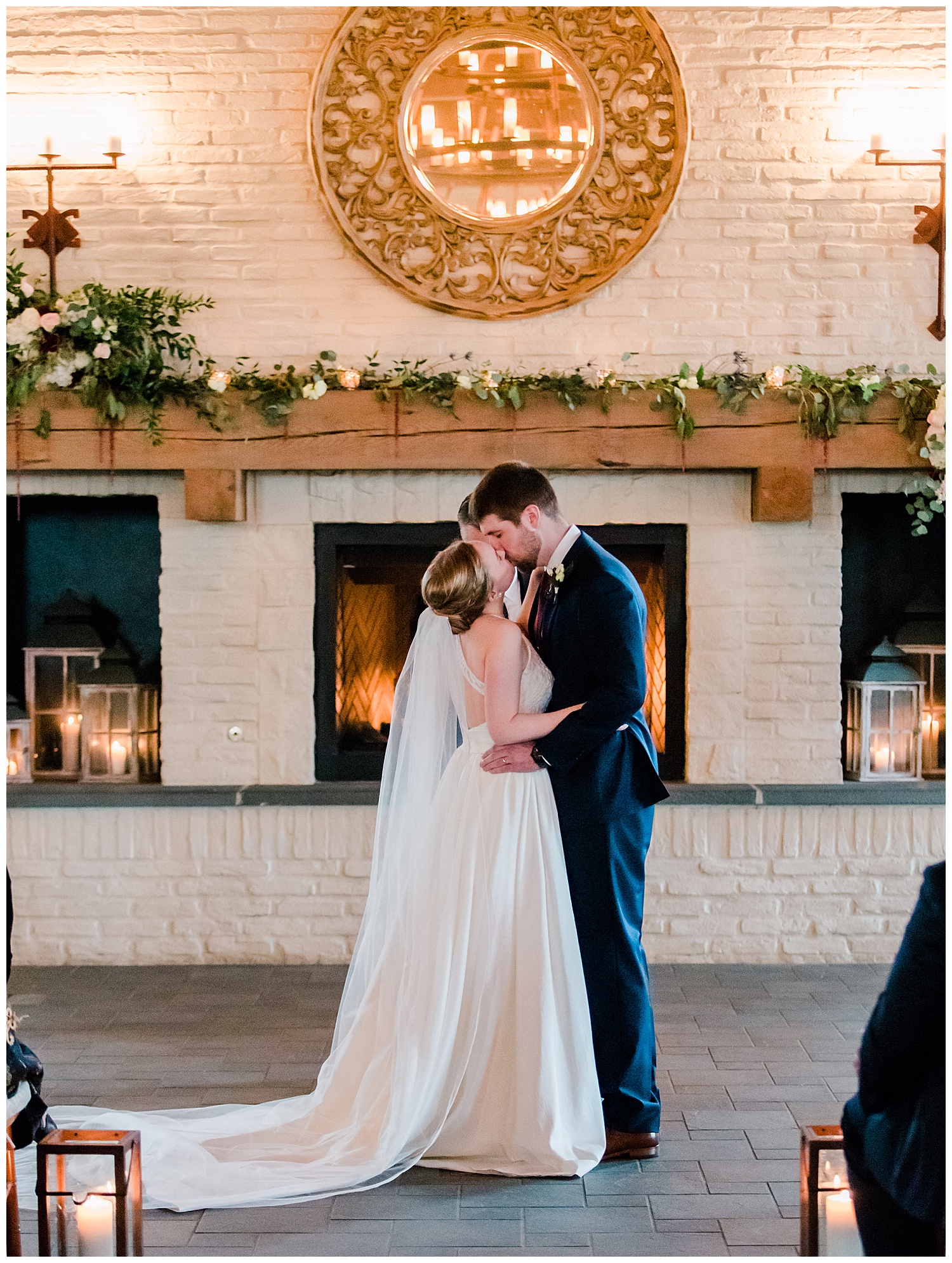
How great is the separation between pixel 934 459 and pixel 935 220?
0.91 meters

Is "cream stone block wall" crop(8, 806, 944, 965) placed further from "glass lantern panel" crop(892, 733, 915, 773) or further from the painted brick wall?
the painted brick wall

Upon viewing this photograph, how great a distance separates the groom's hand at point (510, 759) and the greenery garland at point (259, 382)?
1.62 m

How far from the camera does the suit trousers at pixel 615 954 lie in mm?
2775

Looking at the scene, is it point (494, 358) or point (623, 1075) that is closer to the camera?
point (623, 1075)

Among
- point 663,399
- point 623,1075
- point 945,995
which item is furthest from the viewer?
point 663,399

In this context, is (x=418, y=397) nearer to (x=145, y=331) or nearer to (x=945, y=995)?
(x=145, y=331)

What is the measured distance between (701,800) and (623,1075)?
1596mm

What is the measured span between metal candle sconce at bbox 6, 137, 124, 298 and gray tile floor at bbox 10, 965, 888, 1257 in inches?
101

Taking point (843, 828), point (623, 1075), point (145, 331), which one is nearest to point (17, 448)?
point (145, 331)

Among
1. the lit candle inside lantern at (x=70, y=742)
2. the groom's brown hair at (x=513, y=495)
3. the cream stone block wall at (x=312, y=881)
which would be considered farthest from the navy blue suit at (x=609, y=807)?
the lit candle inside lantern at (x=70, y=742)

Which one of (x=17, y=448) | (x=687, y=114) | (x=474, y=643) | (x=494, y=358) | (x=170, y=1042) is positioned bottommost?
(x=170, y=1042)

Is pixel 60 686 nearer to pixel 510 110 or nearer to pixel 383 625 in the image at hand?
pixel 383 625

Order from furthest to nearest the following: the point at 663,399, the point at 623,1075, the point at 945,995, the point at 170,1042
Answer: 1. the point at 663,399
2. the point at 170,1042
3. the point at 623,1075
4. the point at 945,995

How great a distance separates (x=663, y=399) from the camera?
4039 millimetres
